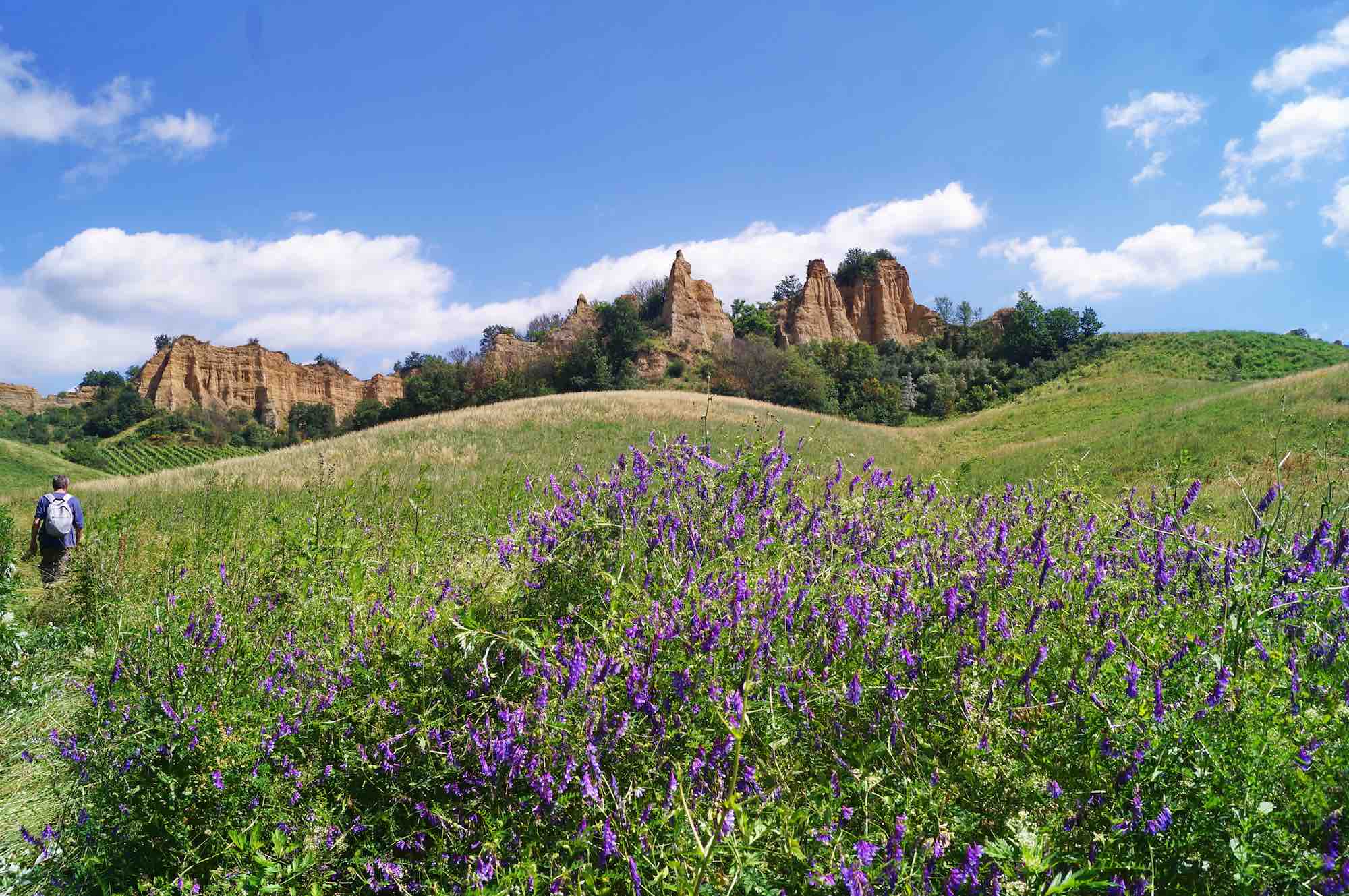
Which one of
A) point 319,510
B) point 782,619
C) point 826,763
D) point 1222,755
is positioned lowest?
point 826,763

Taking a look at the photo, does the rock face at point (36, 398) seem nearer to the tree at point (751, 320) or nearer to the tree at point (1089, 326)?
the tree at point (751, 320)

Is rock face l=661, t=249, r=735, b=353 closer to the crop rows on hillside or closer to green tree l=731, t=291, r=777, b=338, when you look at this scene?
green tree l=731, t=291, r=777, b=338

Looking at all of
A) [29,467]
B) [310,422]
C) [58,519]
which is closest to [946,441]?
[58,519]

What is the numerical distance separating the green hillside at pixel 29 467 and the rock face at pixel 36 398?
2749 inches

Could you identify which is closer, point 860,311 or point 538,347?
point 538,347

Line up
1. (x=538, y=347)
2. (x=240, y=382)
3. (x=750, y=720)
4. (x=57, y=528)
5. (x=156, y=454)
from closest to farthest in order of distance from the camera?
(x=750, y=720), (x=57, y=528), (x=538, y=347), (x=156, y=454), (x=240, y=382)

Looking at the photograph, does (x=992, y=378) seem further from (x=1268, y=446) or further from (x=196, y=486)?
(x=196, y=486)

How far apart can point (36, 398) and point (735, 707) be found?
529 feet

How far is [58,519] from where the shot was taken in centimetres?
889

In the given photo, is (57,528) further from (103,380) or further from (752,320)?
(103,380)

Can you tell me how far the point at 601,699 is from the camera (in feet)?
7.72

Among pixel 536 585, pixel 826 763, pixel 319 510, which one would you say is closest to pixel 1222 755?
pixel 826 763

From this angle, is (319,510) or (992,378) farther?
(992,378)

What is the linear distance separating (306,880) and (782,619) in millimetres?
2024
